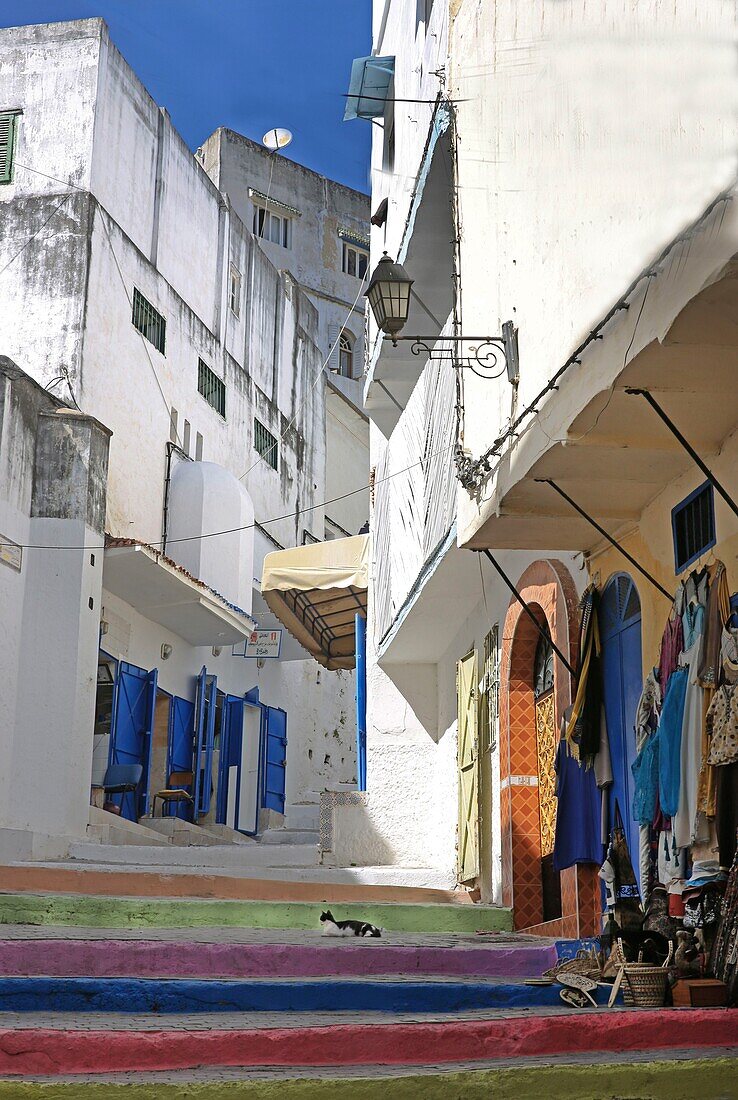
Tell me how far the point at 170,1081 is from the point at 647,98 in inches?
182

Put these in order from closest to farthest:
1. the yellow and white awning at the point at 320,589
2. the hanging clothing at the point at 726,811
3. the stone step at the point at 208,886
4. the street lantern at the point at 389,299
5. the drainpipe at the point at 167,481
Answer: the hanging clothing at the point at 726,811 < the street lantern at the point at 389,299 < the stone step at the point at 208,886 < the yellow and white awning at the point at 320,589 < the drainpipe at the point at 167,481

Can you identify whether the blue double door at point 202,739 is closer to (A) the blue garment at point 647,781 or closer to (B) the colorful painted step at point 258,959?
(B) the colorful painted step at point 258,959

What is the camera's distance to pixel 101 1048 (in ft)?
16.1

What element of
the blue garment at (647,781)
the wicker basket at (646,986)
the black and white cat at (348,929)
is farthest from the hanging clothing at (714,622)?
the black and white cat at (348,929)

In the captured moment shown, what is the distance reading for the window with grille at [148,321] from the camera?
21.5 m

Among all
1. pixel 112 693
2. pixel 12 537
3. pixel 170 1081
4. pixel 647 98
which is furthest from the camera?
pixel 112 693

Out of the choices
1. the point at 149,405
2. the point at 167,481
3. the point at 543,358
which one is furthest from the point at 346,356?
the point at 543,358

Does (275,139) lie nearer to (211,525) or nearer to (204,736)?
(211,525)

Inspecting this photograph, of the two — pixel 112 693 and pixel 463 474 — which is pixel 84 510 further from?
pixel 463 474

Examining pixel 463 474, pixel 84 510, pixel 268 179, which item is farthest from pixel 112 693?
pixel 268 179

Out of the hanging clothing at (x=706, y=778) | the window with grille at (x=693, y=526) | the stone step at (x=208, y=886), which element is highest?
the window with grille at (x=693, y=526)

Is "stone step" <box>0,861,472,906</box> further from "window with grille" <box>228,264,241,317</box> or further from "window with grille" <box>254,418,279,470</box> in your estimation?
"window with grille" <box>228,264,241,317</box>

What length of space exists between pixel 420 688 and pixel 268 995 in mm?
10093

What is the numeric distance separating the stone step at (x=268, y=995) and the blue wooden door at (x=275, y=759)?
17.3 m
